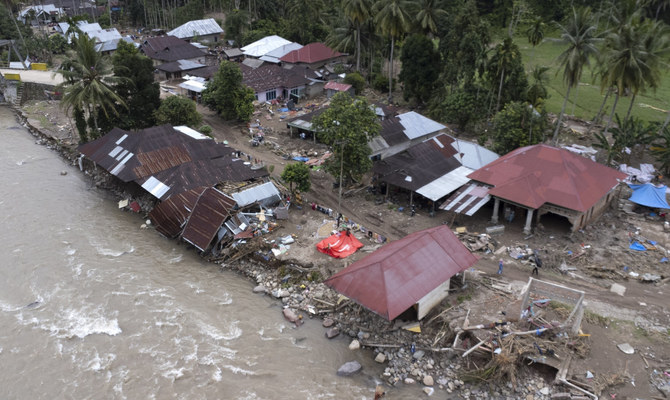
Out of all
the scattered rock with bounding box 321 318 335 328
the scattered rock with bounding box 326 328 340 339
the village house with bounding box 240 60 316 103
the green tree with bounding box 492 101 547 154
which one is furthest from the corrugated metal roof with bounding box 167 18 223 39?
the scattered rock with bounding box 326 328 340 339

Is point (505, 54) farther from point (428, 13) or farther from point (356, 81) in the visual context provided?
point (356, 81)

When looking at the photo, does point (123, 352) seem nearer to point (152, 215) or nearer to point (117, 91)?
point (152, 215)

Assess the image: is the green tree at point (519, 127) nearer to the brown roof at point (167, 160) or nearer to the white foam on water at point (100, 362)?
the brown roof at point (167, 160)

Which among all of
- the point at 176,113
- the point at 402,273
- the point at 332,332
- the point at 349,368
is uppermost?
the point at 176,113

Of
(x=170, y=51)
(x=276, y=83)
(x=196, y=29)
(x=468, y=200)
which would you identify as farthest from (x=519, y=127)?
(x=196, y=29)

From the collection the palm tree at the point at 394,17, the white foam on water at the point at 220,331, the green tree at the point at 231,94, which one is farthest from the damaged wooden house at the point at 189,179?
the palm tree at the point at 394,17

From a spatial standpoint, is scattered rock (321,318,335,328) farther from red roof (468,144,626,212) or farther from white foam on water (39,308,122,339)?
red roof (468,144,626,212)
